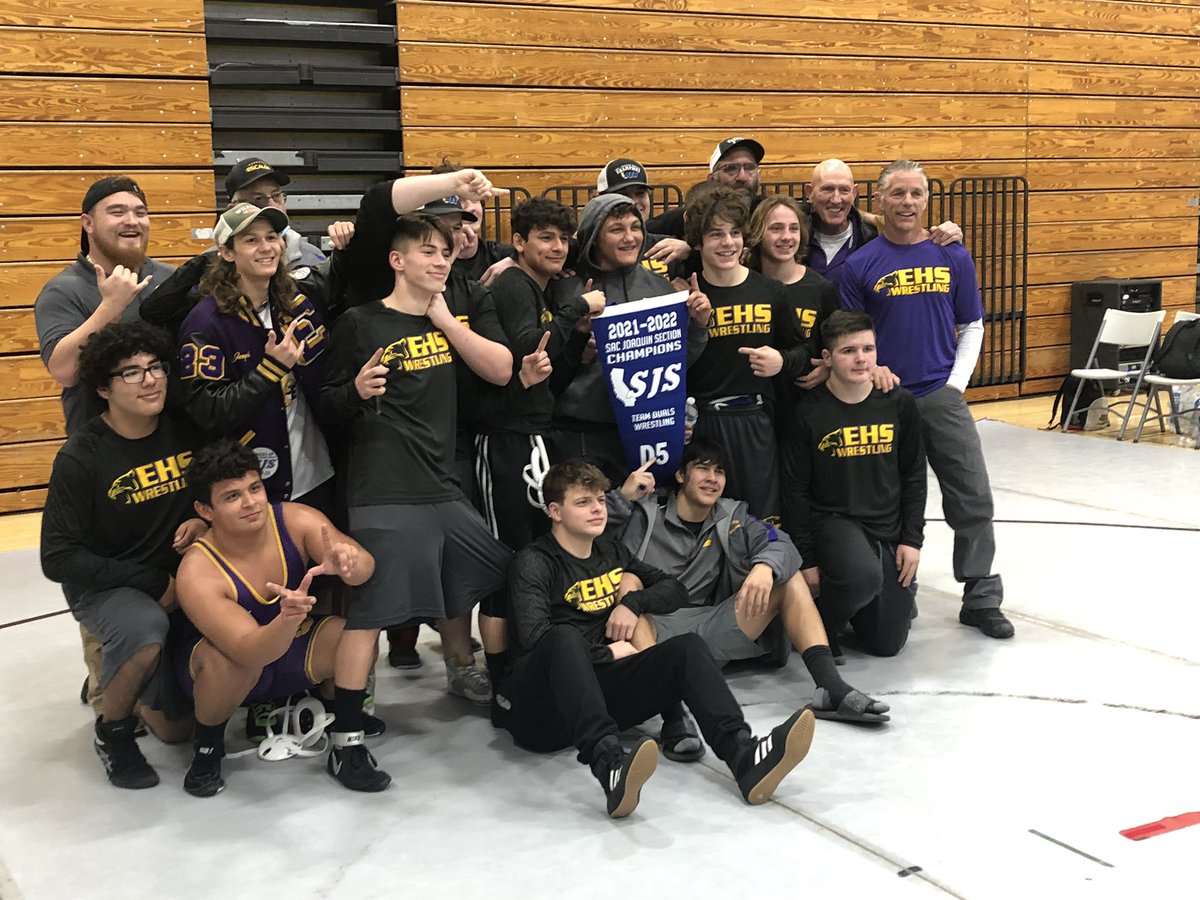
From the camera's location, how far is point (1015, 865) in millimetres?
2631

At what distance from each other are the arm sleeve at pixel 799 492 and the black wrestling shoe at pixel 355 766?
5.18 ft

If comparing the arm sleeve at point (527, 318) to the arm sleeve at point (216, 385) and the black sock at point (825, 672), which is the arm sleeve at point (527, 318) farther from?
the black sock at point (825, 672)

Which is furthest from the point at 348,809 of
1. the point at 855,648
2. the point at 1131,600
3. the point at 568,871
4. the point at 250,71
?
the point at 250,71

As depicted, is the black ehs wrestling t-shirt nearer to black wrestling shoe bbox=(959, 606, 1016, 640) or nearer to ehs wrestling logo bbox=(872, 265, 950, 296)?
ehs wrestling logo bbox=(872, 265, 950, 296)

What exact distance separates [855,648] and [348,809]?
6.28ft

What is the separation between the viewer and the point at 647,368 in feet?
12.4

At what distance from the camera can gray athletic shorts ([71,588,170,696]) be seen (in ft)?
10.5

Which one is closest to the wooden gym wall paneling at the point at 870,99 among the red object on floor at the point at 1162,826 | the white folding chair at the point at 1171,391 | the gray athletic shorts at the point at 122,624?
the white folding chair at the point at 1171,391

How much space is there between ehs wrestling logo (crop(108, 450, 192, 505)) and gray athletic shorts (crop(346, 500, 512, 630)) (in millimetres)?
490

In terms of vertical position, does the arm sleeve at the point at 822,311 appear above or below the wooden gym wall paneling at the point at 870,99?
below

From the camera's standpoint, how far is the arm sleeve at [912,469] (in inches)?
162

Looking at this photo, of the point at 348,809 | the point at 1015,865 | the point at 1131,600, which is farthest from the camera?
the point at 1131,600

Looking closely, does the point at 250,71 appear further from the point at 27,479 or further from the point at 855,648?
the point at 855,648

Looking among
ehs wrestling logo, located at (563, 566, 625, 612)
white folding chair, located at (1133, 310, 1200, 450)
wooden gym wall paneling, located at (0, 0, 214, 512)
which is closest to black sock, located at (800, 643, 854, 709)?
A: ehs wrestling logo, located at (563, 566, 625, 612)
